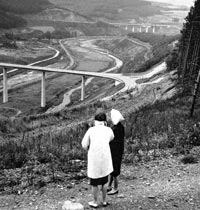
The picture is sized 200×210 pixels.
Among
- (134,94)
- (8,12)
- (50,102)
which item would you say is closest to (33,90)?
(50,102)

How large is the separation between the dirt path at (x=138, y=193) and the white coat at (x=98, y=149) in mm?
913

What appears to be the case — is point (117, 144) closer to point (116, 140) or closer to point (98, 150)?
point (116, 140)

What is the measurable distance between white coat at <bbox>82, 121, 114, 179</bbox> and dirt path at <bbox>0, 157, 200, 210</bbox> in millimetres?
913

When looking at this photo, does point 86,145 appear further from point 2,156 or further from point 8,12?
point 8,12

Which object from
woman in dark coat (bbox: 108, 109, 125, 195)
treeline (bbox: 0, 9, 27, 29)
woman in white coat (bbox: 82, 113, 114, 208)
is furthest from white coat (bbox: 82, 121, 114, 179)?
treeline (bbox: 0, 9, 27, 29)

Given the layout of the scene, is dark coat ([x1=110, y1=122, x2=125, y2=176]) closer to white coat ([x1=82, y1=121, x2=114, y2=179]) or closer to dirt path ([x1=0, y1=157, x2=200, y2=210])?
white coat ([x1=82, y1=121, x2=114, y2=179])

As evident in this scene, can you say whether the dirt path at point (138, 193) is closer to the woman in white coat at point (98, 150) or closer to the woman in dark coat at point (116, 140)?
the woman in dark coat at point (116, 140)

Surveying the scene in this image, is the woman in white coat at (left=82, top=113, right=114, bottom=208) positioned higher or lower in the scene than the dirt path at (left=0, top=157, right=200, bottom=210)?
higher

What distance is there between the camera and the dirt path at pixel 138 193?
23.1ft

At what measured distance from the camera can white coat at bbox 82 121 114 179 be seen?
255 inches

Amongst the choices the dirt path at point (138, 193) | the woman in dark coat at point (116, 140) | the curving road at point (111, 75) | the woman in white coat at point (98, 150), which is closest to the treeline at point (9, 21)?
the curving road at point (111, 75)

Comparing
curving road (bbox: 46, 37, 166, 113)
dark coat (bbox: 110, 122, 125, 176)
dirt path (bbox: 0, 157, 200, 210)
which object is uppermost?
dark coat (bbox: 110, 122, 125, 176)

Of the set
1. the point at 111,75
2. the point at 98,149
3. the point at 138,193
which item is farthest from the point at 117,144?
the point at 111,75

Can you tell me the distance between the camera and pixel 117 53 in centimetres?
14738
